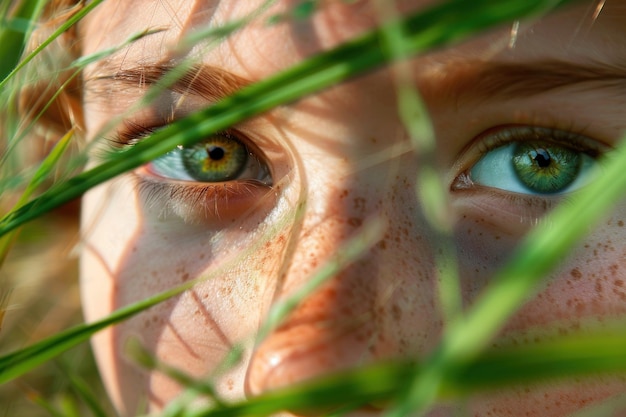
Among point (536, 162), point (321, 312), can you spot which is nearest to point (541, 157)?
point (536, 162)

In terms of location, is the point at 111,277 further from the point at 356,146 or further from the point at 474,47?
the point at 474,47

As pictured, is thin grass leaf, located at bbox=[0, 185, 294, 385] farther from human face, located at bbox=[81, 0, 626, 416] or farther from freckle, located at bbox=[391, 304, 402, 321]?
freckle, located at bbox=[391, 304, 402, 321]

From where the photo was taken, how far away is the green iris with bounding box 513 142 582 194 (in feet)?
3.25

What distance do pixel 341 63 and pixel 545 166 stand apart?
0.64 metres

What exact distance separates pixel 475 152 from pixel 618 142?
0.59ft

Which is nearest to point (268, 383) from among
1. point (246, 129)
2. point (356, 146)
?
point (356, 146)

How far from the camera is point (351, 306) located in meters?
0.75

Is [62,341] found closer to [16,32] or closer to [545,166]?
[16,32]

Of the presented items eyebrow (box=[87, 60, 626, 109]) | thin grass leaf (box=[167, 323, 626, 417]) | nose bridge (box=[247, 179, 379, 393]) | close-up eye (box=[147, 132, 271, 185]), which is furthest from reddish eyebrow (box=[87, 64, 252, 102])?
thin grass leaf (box=[167, 323, 626, 417])

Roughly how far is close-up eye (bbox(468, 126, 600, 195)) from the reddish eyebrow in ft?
1.10

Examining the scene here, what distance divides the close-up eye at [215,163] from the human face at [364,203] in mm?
51

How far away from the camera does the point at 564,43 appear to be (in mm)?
828

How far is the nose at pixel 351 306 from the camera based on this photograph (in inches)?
28.4

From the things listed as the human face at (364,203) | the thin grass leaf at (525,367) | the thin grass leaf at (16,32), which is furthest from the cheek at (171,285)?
the thin grass leaf at (525,367)
